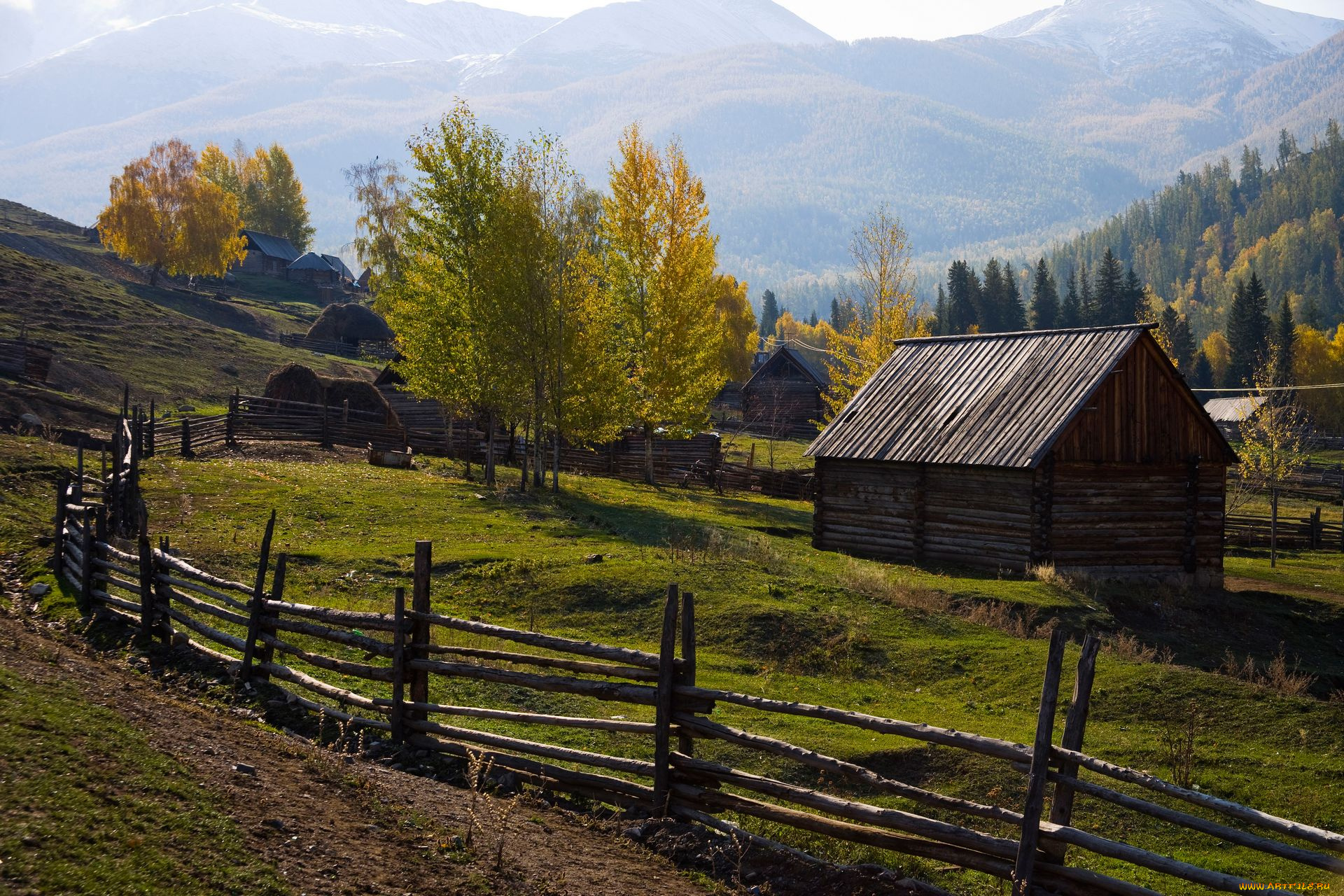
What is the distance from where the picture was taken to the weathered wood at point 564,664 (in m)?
11.3

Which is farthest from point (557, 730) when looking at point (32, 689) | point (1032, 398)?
point (1032, 398)

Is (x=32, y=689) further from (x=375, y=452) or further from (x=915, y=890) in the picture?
(x=375, y=452)

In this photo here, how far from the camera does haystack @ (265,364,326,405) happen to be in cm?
4734

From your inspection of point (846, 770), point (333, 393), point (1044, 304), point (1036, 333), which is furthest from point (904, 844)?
point (1044, 304)

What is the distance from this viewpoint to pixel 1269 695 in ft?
55.3

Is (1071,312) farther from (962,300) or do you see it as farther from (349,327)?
(349,327)

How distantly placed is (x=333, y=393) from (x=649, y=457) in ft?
48.1

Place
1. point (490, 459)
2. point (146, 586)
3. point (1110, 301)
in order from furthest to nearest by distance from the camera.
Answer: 1. point (1110, 301)
2. point (490, 459)
3. point (146, 586)

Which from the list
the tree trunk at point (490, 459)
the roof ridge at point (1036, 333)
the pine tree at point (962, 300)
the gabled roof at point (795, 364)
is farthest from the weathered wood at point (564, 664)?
the pine tree at point (962, 300)

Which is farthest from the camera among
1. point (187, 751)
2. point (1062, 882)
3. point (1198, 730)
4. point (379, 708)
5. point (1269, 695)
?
point (1269, 695)

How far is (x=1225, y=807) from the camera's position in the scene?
25.9 feet

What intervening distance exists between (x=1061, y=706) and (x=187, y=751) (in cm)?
1263

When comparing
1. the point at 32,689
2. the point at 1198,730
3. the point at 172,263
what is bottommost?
the point at 1198,730

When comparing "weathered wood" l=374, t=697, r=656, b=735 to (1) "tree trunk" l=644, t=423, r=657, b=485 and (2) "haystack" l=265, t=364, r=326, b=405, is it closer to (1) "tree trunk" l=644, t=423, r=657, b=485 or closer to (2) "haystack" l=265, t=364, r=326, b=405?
(1) "tree trunk" l=644, t=423, r=657, b=485
